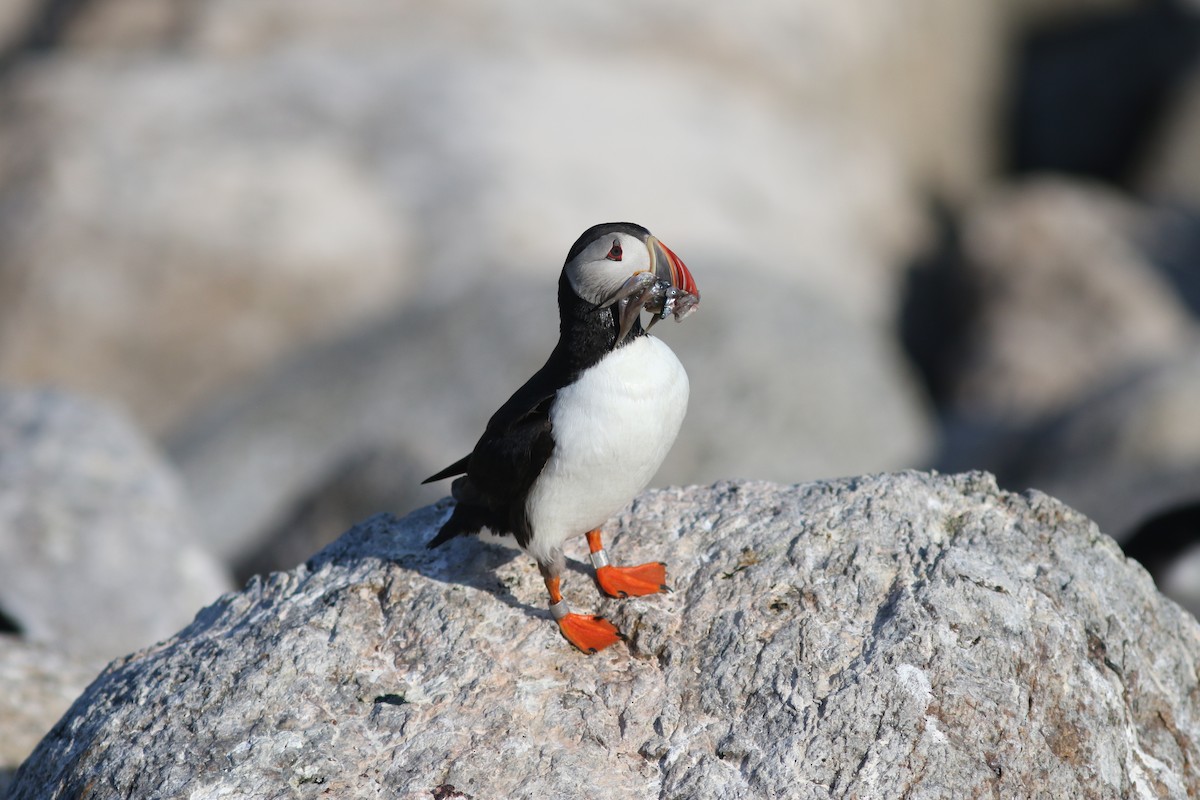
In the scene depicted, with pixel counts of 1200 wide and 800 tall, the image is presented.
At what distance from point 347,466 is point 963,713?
8.70 meters

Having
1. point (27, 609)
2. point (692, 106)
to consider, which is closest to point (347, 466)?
point (27, 609)

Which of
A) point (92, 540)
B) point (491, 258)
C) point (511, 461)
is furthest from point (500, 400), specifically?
point (511, 461)

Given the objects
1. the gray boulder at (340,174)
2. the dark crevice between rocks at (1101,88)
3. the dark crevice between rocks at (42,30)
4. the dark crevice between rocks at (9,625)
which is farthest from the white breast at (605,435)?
the dark crevice between rocks at (1101,88)

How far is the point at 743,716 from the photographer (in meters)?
5.70

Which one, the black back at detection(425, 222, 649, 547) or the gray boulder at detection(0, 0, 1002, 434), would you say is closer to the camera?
the black back at detection(425, 222, 649, 547)

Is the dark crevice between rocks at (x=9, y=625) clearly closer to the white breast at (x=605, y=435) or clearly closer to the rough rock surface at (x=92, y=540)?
the rough rock surface at (x=92, y=540)

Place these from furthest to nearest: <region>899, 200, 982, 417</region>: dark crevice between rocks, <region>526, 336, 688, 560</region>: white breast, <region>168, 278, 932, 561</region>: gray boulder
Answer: <region>899, 200, 982, 417</region>: dark crevice between rocks < <region>168, 278, 932, 561</region>: gray boulder < <region>526, 336, 688, 560</region>: white breast

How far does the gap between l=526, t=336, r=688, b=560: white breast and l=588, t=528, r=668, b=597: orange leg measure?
0.37m

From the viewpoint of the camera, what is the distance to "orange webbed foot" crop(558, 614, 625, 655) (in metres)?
6.01

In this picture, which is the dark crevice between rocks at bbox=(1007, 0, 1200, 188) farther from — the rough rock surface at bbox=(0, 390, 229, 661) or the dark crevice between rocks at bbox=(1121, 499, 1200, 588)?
the rough rock surface at bbox=(0, 390, 229, 661)

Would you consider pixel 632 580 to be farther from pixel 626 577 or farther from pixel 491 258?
pixel 491 258

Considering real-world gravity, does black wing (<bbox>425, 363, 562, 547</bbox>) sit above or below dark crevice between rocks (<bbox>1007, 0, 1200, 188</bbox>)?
above

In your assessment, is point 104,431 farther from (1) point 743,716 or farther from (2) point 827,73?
(2) point 827,73

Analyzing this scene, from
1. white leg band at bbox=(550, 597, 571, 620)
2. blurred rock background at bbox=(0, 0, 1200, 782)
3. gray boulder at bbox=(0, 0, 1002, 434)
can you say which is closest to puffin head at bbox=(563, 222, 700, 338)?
white leg band at bbox=(550, 597, 571, 620)
